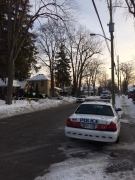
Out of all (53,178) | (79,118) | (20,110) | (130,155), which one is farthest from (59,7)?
(53,178)

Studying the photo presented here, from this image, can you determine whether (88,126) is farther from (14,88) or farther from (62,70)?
(62,70)

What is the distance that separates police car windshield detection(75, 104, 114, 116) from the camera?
8.32 meters

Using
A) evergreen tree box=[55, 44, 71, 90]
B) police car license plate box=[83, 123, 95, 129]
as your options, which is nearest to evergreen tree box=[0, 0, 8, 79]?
police car license plate box=[83, 123, 95, 129]

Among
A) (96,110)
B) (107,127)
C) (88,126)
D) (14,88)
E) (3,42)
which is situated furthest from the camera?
(14,88)

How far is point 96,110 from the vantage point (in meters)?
8.48

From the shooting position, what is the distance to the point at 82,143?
8.12 metres

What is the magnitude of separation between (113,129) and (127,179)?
2.57 metres

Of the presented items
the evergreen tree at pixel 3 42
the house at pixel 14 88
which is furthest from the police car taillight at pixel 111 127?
the house at pixel 14 88

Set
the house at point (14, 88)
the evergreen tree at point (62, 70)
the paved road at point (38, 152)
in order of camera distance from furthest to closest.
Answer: the evergreen tree at point (62, 70)
the house at point (14, 88)
the paved road at point (38, 152)

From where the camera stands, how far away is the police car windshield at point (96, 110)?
832 centimetres

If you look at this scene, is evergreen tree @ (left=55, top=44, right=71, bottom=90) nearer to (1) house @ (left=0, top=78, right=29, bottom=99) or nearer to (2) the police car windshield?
(1) house @ (left=0, top=78, right=29, bottom=99)

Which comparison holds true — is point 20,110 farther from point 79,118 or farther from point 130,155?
point 130,155

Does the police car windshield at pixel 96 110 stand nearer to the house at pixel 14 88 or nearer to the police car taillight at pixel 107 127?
the police car taillight at pixel 107 127

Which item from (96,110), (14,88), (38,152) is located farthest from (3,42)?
(14,88)
